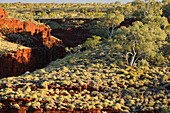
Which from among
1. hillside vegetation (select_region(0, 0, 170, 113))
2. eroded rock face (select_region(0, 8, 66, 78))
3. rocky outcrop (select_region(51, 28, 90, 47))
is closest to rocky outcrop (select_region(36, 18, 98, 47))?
rocky outcrop (select_region(51, 28, 90, 47))

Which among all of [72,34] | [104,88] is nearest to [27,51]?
[104,88]

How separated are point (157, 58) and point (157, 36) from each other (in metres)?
3.15

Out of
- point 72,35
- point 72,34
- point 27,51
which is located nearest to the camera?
point 27,51

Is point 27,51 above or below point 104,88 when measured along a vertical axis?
above

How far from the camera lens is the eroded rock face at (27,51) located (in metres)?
31.2

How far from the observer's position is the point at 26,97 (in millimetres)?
15070

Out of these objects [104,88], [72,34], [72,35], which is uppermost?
[72,34]

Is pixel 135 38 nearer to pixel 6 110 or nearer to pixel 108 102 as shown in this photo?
pixel 108 102

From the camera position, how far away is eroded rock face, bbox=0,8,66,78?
3117 centimetres

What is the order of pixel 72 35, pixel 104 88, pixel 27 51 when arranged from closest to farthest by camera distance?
pixel 104 88
pixel 27 51
pixel 72 35

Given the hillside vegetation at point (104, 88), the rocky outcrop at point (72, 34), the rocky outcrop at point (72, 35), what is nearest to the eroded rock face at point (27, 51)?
the hillside vegetation at point (104, 88)

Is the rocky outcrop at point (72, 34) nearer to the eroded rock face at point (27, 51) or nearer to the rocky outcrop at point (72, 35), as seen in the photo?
the rocky outcrop at point (72, 35)

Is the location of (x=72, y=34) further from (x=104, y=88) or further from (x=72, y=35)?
(x=104, y=88)

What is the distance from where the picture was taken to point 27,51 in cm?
3497
